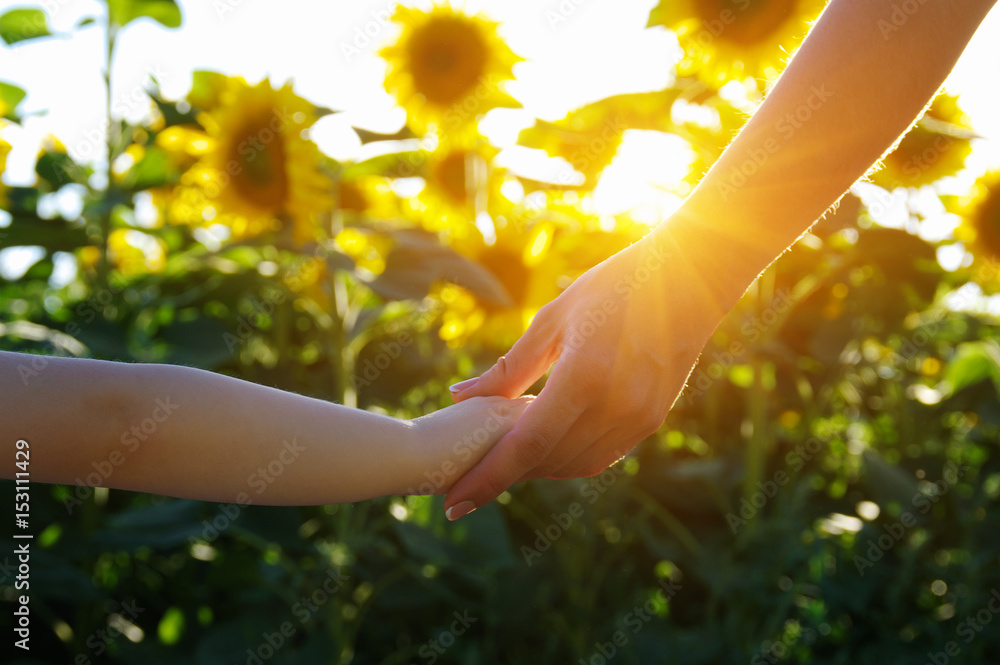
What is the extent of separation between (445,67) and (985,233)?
180cm

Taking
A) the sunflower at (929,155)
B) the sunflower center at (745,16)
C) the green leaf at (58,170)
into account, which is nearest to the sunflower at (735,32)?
the sunflower center at (745,16)

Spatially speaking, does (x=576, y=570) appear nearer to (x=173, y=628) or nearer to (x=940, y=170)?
(x=173, y=628)

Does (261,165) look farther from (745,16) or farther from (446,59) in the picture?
(745,16)

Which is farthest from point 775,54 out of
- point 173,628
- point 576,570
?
point 173,628

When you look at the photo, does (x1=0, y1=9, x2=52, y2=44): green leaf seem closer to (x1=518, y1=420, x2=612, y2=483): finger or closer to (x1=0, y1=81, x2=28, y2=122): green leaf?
(x1=0, y1=81, x2=28, y2=122): green leaf

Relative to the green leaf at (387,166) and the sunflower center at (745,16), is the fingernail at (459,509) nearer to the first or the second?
the green leaf at (387,166)

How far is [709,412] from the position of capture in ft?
7.25

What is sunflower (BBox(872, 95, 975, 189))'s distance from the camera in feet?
6.48

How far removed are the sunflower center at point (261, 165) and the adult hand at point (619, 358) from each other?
3.90 feet


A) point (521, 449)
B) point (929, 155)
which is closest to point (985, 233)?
point (929, 155)

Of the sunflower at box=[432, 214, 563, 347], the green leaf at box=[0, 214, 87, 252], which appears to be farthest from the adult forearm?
the green leaf at box=[0, 214, 87, 252]

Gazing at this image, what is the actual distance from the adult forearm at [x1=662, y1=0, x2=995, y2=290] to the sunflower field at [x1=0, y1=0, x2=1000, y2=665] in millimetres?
698

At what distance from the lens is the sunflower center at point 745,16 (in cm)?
171

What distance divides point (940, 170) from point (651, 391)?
6.27 feet
